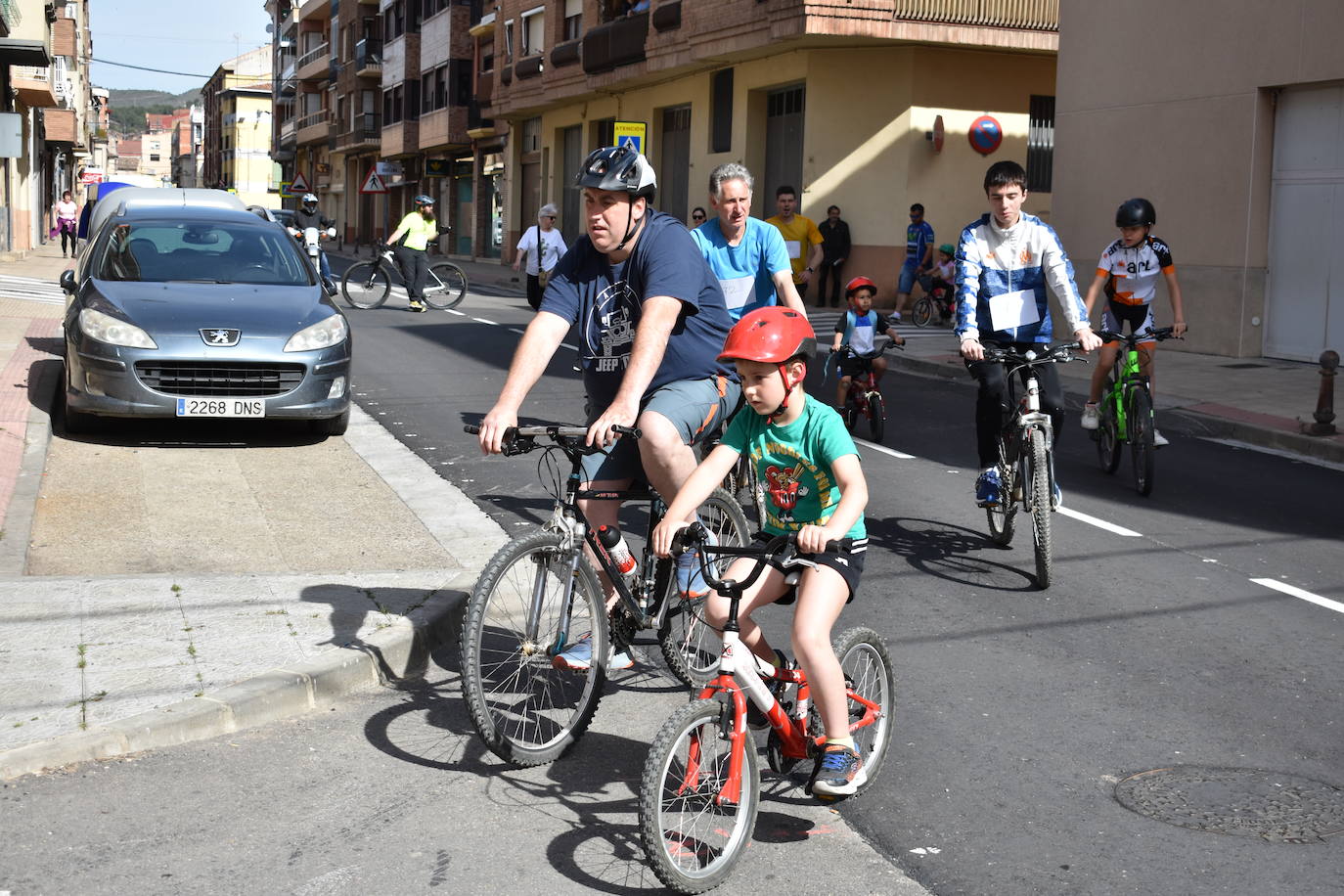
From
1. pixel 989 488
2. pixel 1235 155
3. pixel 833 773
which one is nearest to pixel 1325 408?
pixel 989 488

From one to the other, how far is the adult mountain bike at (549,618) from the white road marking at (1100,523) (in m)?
4.14

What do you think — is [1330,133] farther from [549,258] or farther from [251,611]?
[251,611]

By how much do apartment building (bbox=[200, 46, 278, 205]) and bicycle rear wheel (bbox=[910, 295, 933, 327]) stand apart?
95.5 meters

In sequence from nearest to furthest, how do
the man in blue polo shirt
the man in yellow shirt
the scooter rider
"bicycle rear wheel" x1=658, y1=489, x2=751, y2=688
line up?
"bicycle rear wheel" x1=658, y1=489, x2=751, y2=688 < the man in blue polo shirt < the man in yellow shirt < the scooter rider

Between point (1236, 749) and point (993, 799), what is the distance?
38.8 inches

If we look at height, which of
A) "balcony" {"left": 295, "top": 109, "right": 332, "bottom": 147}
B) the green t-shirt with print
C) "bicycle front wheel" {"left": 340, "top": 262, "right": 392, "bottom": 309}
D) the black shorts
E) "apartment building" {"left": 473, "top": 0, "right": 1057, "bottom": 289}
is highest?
"balcony" {"left": 295, "top": 109, "right": 332, "bottom": 147}

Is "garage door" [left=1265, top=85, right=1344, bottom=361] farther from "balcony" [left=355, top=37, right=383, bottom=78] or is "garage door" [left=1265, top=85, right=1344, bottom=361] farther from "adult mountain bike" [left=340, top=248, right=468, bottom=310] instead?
"balcony" [left=355, top=37, right=383, bottom=78]

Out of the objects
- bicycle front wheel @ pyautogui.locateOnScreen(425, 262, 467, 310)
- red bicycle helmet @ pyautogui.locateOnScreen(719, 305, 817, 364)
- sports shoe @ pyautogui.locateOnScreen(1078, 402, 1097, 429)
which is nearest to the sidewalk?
red bicycle helmet @ pyautogui.locateOnScreen(719, 305, 817, 364)

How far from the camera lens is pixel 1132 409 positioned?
9477mm

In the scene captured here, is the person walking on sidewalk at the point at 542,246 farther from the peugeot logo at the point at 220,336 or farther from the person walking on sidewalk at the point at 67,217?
the person walking on sidewalk at the point at 67,217

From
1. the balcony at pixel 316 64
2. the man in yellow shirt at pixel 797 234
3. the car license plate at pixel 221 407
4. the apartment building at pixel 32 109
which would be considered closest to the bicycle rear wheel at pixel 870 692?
the car license plate at pixel 221 407

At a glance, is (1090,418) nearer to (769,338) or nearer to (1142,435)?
(1142,435)

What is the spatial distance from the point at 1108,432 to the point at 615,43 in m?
25.2

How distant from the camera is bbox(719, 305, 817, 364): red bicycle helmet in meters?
3.92
